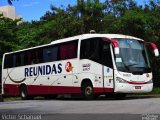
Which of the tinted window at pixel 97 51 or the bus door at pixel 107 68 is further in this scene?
the tinted window at pixel 97 51

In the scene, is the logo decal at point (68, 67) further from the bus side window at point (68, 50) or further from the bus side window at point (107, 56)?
the bus side window at point (107, 56)

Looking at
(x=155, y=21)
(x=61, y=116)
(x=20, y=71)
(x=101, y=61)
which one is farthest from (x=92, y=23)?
(x=61, y=116)

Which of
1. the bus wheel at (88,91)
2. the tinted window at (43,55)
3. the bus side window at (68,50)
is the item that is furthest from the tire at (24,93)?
the bus wheel at (88,91)

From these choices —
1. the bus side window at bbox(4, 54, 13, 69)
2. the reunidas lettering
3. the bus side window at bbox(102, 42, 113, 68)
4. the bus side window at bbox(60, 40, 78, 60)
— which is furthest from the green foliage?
the bus side window at bbox(102, 42, 113, 68)

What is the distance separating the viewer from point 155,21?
3875 cm

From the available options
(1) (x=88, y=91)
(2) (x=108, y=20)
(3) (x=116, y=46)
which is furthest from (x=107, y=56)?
(2) (x=108, y=20)

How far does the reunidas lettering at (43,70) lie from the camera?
2862 centimetres

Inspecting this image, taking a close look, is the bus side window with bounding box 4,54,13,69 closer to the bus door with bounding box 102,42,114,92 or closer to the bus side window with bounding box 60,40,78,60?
the bus side window with bounding box 60,40,78,60

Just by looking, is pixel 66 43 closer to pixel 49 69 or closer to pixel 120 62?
pixel 49 69

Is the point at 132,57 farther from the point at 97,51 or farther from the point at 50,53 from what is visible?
the point at 50,53

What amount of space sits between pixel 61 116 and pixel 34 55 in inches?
628

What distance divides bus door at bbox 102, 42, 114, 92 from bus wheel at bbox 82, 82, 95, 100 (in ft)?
3.32

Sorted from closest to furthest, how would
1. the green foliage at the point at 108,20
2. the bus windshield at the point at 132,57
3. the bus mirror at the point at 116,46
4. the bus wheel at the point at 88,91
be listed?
the bus mirror at the point at 116,46 < the bus windshield at the point at 132,57 < the bus wheel at the point at 88,91 < the green foliage at the point at 108,20

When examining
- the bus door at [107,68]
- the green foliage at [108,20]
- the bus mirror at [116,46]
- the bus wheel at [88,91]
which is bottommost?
the bus wheel at [88,91]
